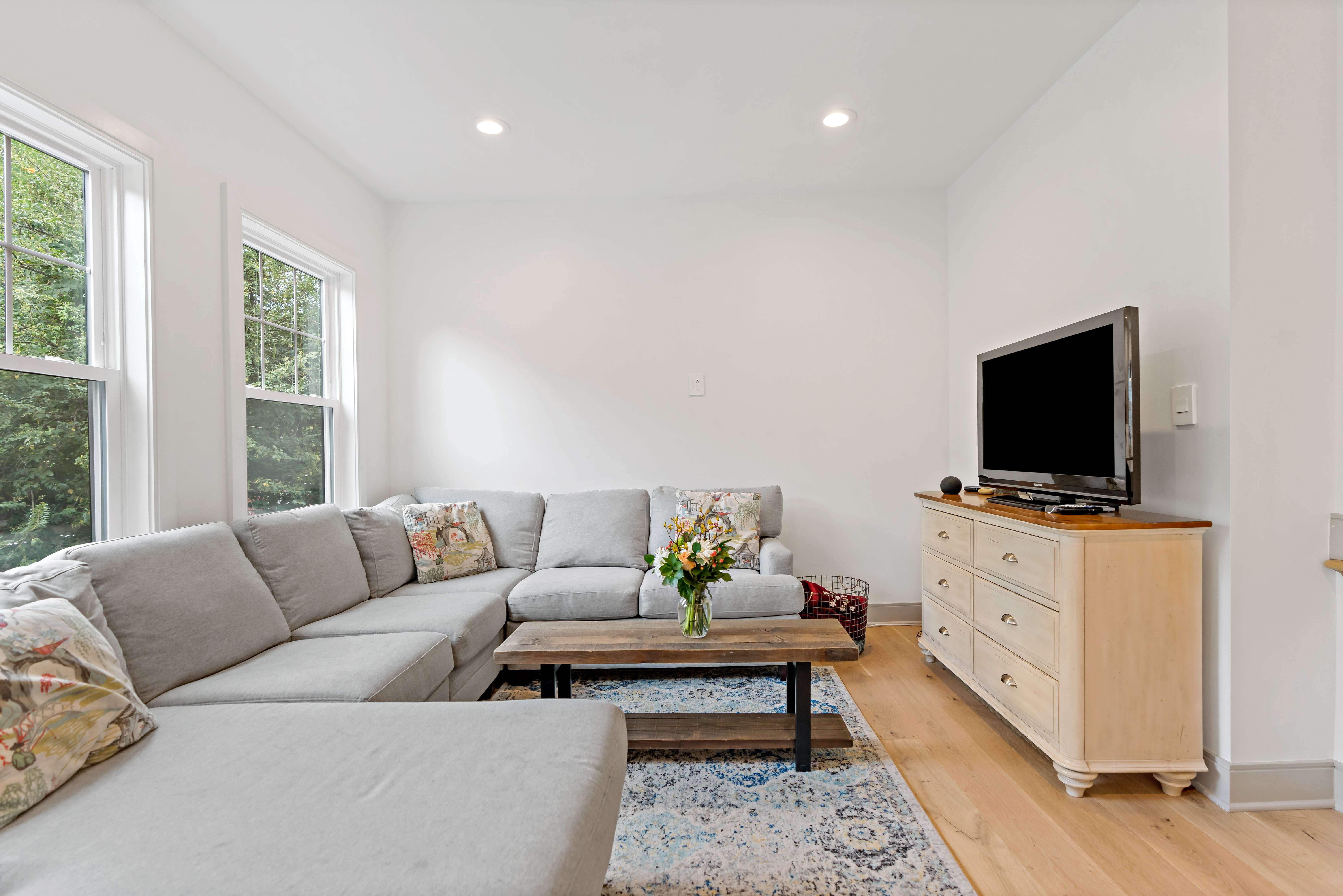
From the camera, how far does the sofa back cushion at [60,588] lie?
1.36 meters

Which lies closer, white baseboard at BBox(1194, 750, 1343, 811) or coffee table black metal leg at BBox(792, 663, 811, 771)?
white baseboard at BBox(1194, 750, 1343, 811)

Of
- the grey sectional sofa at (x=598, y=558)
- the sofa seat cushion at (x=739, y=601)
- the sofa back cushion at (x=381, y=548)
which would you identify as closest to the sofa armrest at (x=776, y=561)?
the grey sectional sofa at (x=598, y=558)

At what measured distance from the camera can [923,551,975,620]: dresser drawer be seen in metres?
2.48

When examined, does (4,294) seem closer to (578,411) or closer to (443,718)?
(443,718)

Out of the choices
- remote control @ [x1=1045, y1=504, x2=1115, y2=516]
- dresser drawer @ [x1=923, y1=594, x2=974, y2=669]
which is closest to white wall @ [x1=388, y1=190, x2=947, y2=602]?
dresser drawer @ [x1=923, y1=594, x2=974, y2=669]

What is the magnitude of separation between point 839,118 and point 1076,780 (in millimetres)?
2723

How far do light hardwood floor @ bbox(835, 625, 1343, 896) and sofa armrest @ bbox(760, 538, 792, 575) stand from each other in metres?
0.85

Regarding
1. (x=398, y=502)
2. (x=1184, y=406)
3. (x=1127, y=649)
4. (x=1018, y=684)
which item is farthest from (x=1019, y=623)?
(x=398, y=502)

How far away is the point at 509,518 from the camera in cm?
333

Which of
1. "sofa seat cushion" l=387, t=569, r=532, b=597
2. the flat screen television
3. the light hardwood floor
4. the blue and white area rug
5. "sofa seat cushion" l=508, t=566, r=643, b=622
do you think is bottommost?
the blue and white area rug

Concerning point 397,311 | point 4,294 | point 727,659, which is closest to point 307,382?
point 397,311

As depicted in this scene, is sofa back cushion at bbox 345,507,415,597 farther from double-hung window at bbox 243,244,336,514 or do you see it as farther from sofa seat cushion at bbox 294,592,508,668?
double-hung window at bbox 243,244,336,514

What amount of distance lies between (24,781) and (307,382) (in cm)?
236

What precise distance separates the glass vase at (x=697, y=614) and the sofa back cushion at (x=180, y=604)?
139 centimetres
